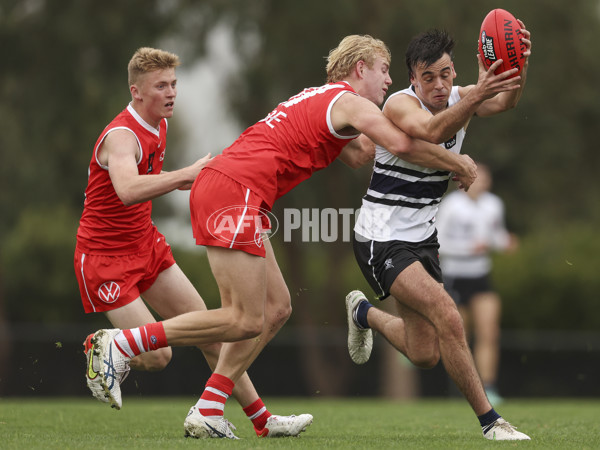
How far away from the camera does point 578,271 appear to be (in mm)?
18047

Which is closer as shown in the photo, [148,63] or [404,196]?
[404,196]

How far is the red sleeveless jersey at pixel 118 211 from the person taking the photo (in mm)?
6508

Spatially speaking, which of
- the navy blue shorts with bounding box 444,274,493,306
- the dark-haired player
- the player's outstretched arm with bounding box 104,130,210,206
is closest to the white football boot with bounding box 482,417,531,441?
the dark-haired player

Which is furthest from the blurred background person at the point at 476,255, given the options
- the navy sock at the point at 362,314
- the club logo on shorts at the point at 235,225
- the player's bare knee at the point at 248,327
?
the club logo on shorts at the point at 235,225

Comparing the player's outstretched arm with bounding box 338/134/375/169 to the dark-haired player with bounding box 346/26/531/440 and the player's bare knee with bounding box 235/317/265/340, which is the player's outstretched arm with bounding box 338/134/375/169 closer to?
the dark-haired player with bounding box 346/26/531/440

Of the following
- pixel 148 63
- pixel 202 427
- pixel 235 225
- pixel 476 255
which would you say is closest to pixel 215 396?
pixel 202 427

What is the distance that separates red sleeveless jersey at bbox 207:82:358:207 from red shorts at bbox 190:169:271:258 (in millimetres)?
65

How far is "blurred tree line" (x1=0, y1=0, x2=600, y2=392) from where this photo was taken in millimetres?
15555

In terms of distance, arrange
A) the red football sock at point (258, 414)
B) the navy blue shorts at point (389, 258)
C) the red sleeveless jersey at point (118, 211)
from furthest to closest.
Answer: the red sleeveless jersey at point (118, 211) → the red football sock at point (258, 414) → the navy blue shorts at point (389, 258)

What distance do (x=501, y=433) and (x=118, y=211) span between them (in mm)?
2900

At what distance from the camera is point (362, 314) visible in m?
7.14

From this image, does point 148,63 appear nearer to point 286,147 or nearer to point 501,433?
point 286,147

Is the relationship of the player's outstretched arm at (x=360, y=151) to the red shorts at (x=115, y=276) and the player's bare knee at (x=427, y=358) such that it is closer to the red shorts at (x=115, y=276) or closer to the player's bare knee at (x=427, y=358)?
the player's bare knee at (x=427, y=358)

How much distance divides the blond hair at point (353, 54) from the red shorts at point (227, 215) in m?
1.08
